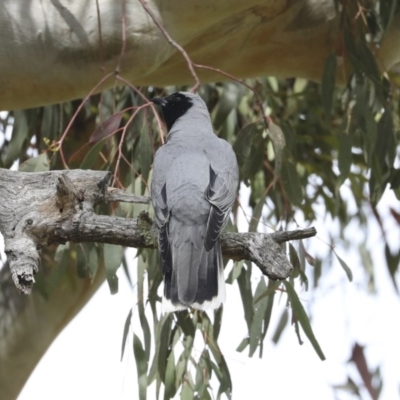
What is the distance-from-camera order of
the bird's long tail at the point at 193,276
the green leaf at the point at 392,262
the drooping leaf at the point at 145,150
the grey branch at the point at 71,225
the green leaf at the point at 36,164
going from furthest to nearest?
A: the green leaf at the point at 392,262, the drooping leaf at the point at 145,150, the green leaf at the point at 36,164, the bird's long tail at the point at 193,276, the grey branch at the point at 71,225

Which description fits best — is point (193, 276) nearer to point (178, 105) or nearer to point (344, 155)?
point (178, 105)

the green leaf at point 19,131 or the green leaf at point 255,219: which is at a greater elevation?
the green leaf at point 19,131

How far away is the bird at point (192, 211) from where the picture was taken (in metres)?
1.93

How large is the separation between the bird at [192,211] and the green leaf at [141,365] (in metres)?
A: 0.79

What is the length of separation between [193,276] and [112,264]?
2.53ft

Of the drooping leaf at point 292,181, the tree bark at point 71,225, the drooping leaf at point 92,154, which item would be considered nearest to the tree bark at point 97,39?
the drooping leaf at point 92,154

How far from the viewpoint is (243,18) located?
3227 mm

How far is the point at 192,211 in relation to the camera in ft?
6.89

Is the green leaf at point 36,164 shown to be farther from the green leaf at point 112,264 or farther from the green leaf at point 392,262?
the green leaf at point 392,262

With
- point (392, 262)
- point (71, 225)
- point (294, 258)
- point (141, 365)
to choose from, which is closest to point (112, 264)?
point (141, 365)

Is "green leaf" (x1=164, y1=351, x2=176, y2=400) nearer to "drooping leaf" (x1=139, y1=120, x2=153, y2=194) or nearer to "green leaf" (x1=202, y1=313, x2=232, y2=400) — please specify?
"green leaf" (x1=202, y1=313, x2=232, y2=400)

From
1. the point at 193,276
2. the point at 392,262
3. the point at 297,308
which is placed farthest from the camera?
the point at 392,262

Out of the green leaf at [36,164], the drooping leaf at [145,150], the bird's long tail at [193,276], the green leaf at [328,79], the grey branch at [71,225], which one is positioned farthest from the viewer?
the green leaf at [328,79]

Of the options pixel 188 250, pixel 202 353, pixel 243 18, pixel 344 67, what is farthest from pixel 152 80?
pixel 188 250
